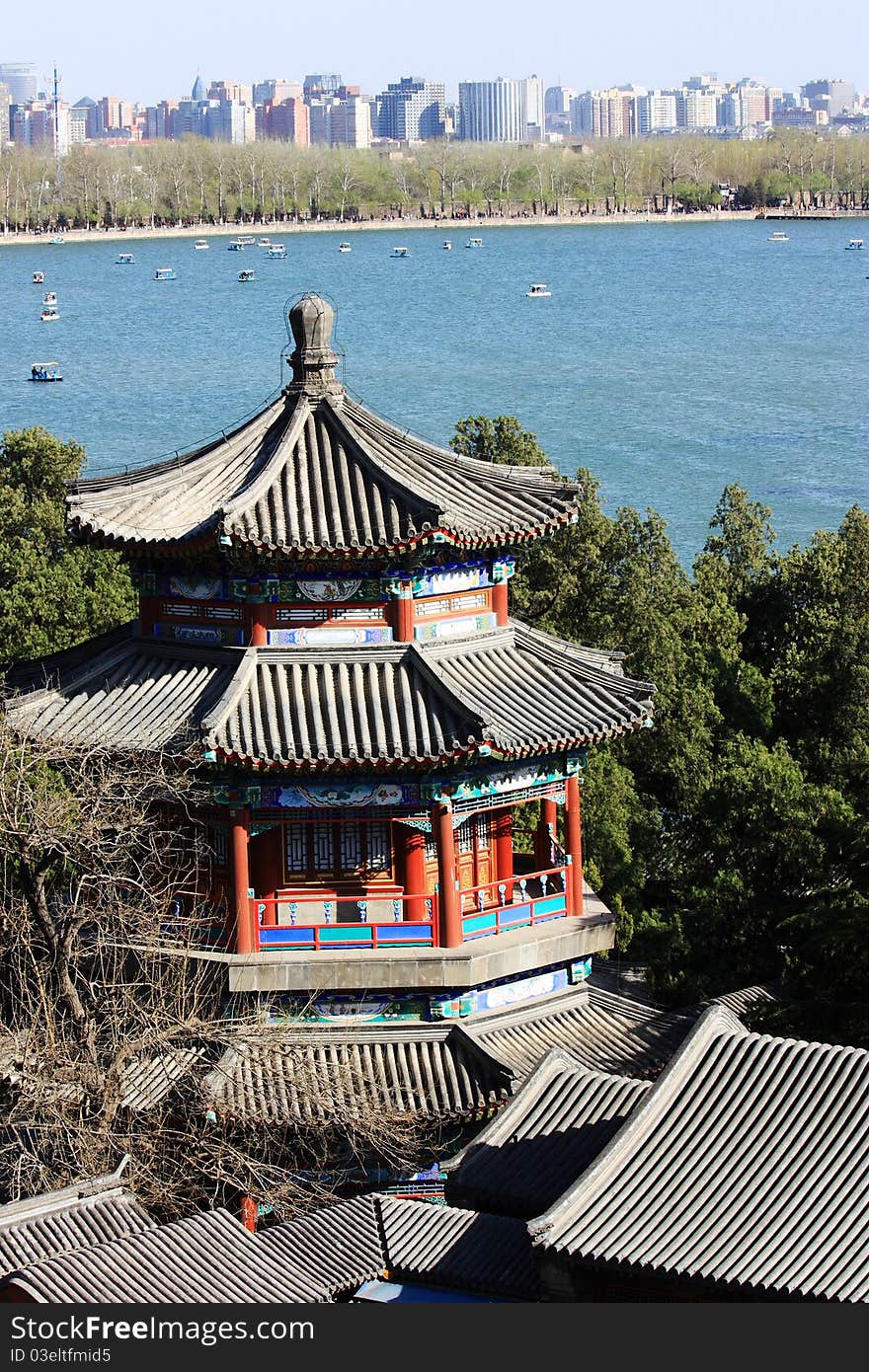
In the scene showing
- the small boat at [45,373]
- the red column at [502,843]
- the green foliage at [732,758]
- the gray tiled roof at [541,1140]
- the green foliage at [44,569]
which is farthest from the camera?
the small boat at [45,373]

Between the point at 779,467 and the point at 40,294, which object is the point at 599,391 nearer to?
the point at 779,467

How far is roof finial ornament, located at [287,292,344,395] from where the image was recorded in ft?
67.9

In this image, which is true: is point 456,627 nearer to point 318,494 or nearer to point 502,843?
point 318,494

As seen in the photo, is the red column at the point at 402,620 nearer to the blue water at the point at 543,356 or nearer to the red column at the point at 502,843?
the red column at the point at 502,843

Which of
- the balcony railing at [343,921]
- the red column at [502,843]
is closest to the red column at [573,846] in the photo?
the red column at [502,843]

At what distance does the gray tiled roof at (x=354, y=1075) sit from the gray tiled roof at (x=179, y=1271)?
191 cm

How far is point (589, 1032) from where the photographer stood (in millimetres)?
20250

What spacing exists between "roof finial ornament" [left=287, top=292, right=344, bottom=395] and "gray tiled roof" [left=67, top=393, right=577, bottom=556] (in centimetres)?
12

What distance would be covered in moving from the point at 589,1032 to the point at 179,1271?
5472mm

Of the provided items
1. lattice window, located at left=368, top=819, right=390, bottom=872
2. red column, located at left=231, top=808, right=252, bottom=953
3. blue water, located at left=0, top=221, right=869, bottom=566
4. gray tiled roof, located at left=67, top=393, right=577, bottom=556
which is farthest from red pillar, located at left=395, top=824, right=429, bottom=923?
blue water, located at left=0, top=221, right=869, bottom=566

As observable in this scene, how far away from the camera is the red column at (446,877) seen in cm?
1944

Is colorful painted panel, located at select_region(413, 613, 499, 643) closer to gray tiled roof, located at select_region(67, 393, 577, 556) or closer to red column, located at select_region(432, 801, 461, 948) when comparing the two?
gray tiled roof, located at select_region(67, 393, 577, 556)

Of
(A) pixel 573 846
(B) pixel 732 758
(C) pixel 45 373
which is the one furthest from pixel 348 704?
(C) pixel 45 373

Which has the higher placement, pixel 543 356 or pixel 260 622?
pixel 543 356
